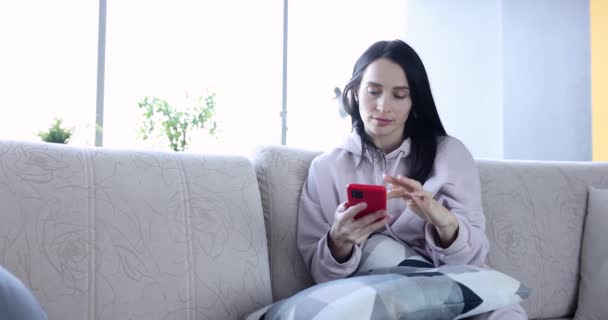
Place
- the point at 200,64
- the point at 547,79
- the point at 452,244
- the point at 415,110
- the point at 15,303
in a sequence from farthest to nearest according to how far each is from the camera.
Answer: the point at 200,64, the point at 547,79, the point at 415,110, the point at 452,244, the point at 15,303

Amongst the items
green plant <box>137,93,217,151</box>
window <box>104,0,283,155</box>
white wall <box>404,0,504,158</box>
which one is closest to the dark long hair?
window <box>104,0,283,155</box>

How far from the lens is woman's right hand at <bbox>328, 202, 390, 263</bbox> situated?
122cm

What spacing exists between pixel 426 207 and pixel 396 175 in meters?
0.26

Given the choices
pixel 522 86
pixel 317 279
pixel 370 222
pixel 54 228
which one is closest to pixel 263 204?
pixel 317 279

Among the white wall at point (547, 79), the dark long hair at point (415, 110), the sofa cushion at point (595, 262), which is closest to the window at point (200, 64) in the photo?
the white wall at point (547, 79)

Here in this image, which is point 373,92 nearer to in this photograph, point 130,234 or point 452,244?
point 452,244

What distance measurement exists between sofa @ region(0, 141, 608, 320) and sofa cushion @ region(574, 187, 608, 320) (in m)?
0.09

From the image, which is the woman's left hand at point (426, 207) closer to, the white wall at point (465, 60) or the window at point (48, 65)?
the window at point (48, 65)

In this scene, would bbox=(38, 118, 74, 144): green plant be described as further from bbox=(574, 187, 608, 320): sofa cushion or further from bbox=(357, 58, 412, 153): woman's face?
bbox=(574, 187, 608, 320): sofa cushion

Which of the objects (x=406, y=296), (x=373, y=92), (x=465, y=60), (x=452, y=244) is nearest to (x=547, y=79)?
(x=465, y=60)

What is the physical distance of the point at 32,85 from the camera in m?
3.65

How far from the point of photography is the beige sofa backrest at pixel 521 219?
1.46 metres

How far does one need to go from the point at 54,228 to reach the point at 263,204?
1.72 ft

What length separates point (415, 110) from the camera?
1.57 metres
